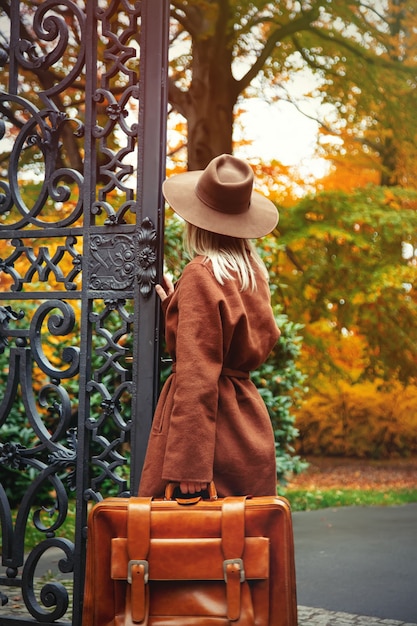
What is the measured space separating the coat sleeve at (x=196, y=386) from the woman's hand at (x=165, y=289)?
12.8 inches

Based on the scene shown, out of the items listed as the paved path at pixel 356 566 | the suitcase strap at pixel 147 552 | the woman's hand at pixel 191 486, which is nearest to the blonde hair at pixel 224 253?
the woman's hand at pixel 191 486

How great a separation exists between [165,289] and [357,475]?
969cm

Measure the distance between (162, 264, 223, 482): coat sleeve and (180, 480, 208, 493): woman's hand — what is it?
2cm

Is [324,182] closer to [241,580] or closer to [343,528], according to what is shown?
[343,528]

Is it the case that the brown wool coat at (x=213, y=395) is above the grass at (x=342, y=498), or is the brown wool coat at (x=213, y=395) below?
above

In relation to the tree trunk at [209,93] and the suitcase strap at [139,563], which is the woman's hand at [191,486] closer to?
the suitcase strap at [139,563]

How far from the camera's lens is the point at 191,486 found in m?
2.89

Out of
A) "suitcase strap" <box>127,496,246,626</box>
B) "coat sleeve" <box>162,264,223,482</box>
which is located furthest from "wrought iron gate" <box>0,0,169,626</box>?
"suitcase strap" <box>127,496,246,626</box>

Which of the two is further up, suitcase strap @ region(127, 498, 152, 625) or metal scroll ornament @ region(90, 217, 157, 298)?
metal scroll ornament @ region(90, 217, 157, 298)

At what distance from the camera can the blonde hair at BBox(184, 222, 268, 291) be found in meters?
3.09

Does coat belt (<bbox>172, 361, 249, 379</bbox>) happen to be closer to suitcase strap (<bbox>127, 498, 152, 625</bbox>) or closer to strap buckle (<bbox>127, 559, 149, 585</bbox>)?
suitcase strap (<bbox>127, 498, 152, 625</bbox>)

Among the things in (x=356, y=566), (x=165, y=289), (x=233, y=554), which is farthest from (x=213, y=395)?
(x=356, y=566)

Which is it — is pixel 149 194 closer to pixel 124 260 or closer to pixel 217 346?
pixel 124 260

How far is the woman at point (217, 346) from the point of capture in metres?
2.89
